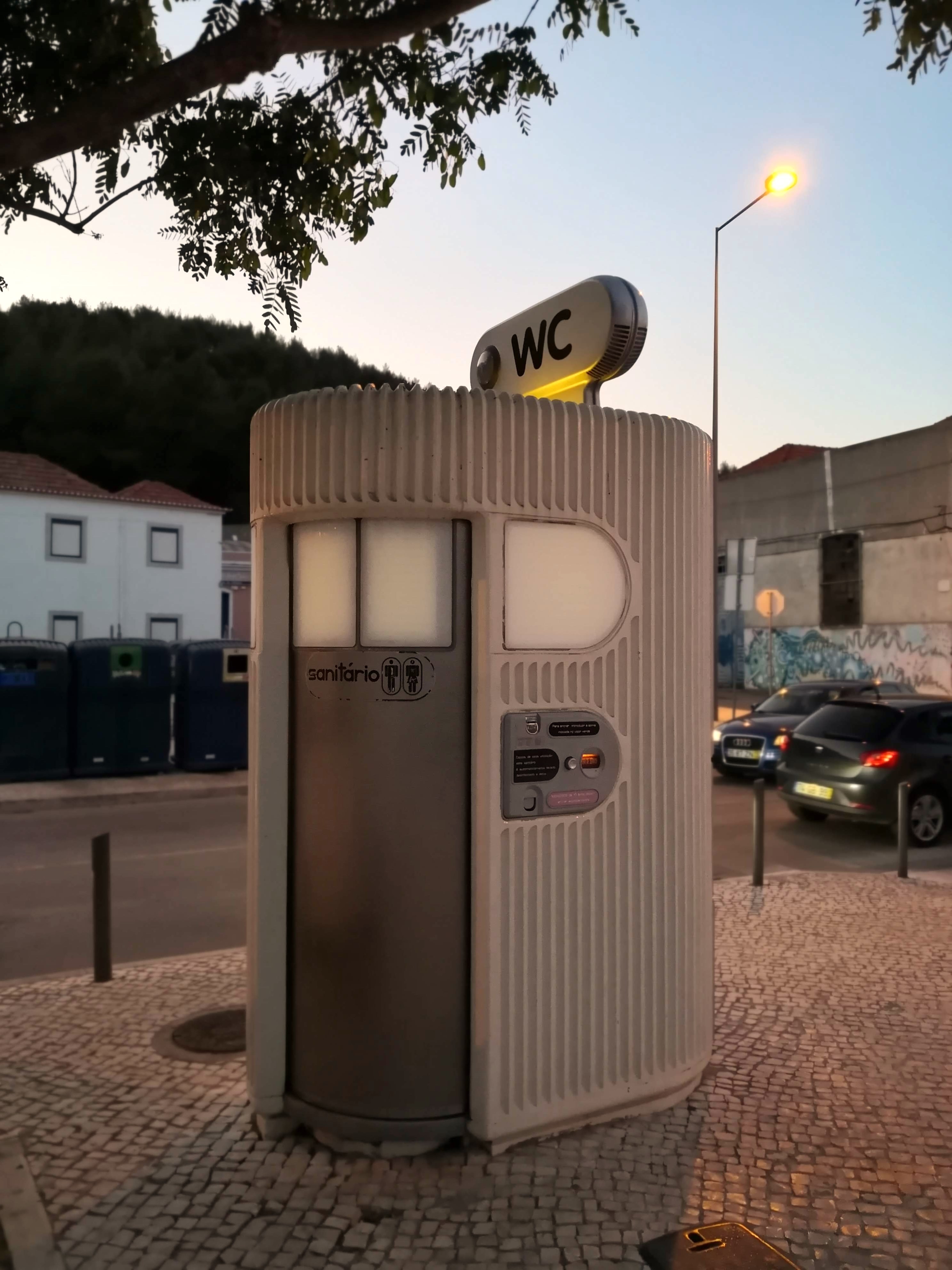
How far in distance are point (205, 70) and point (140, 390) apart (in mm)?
70729

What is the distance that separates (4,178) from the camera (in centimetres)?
525

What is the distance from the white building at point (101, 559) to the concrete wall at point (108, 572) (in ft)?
0.11

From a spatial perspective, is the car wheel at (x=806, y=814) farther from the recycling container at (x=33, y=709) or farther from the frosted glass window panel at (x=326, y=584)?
the recycling container at (x=33, y=709)

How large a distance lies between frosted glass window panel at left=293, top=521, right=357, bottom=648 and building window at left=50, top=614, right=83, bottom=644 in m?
33.1

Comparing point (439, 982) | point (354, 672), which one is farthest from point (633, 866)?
point (354, 672)

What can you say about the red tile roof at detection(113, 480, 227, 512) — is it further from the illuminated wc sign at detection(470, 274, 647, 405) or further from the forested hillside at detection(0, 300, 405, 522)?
the illuminated wc sign at detection(470, 274, 647, 405)

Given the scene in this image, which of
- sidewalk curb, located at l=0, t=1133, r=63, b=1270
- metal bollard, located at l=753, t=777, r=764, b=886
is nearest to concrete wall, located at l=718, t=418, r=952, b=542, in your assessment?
metal bollard, located at l=753, t=777, r=764, b=886

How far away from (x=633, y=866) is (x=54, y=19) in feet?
14.7

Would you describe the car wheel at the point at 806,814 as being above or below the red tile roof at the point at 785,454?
below

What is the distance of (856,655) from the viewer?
3139 centimetres

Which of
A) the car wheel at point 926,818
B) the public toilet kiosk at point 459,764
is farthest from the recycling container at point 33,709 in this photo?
the public toilet kiosk at point 459,764

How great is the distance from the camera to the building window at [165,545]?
120ft

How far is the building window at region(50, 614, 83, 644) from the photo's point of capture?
113 ft

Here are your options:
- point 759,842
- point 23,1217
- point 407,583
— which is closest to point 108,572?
point 759,842
